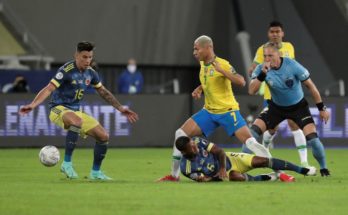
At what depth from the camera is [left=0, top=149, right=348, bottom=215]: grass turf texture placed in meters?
10.2

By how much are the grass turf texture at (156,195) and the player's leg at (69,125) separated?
19cm

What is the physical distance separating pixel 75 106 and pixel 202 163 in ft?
7.89

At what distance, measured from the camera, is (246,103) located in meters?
26.8

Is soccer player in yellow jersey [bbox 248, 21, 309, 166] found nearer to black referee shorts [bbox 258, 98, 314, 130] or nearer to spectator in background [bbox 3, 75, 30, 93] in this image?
black referee shorts [bbox 258, 98, 314, 130]

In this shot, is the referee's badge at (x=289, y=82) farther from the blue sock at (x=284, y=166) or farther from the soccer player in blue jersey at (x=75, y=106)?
the soccer player in blue jersey at (x=75, y=106)

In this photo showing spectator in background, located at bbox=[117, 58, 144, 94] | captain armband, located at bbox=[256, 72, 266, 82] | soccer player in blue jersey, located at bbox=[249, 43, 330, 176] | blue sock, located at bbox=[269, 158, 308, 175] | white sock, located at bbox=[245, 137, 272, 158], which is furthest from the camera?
spectator in background, located at bbox=[117, 58, 144, 94]

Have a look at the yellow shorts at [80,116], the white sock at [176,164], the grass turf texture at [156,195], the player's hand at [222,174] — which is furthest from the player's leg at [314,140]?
the yellow shorts at [80,116]

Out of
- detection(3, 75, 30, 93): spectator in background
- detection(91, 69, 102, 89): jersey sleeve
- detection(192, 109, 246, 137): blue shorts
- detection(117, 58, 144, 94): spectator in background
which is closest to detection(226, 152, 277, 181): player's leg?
detection(192, 109, 246, 137): blue shorts

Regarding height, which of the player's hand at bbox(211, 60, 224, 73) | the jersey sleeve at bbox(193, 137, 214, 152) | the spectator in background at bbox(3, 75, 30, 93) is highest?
the spectator in background at bbox(3, 75, 30, 93)

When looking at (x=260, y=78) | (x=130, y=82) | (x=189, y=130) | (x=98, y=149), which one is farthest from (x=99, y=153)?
(x=130, y=82)

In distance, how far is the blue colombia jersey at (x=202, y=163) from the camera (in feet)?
45.2

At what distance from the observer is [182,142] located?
1349cm

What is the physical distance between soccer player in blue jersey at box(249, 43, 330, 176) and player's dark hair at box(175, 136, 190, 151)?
1.73m

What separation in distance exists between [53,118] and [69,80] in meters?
0.64
